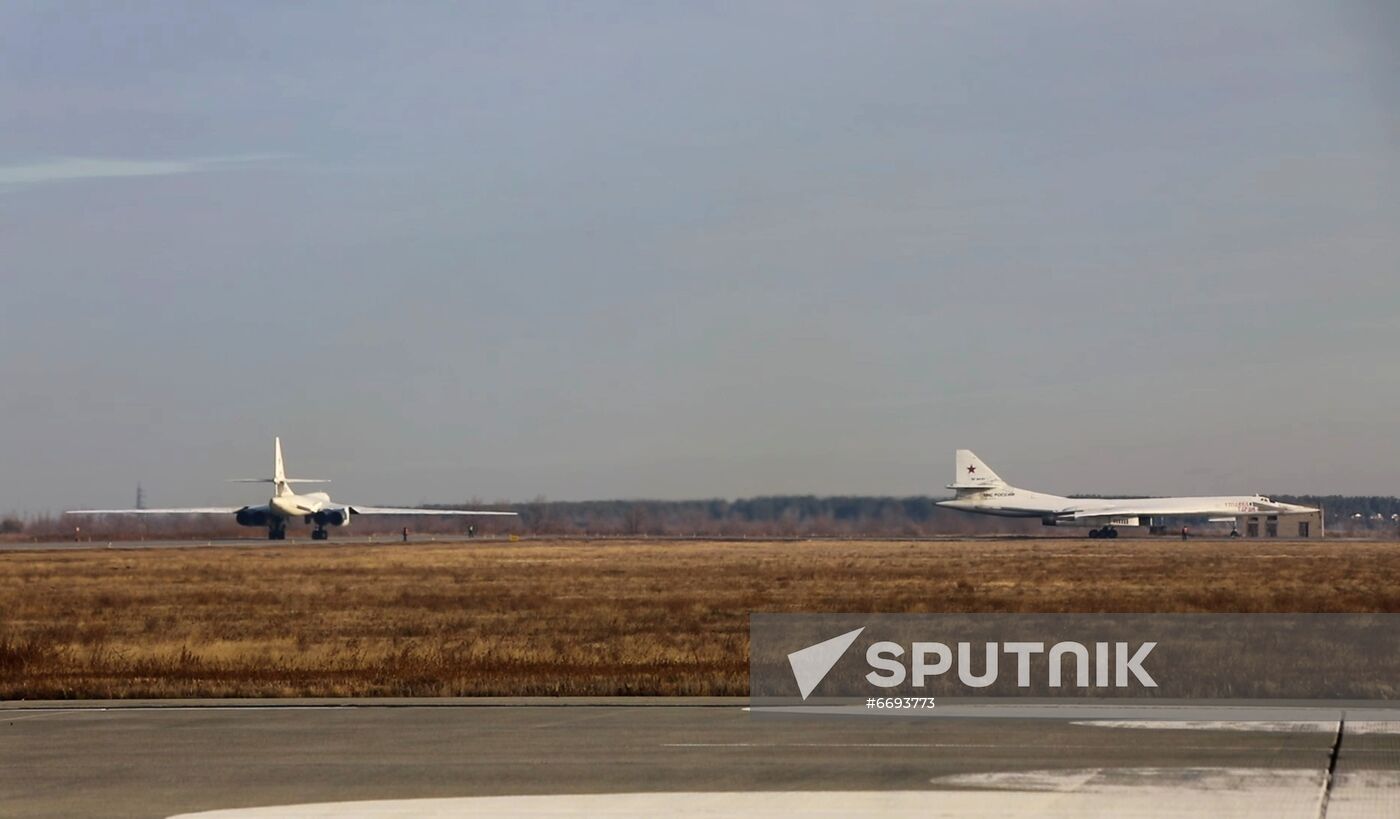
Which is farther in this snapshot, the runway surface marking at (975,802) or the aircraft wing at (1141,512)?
the aircraft wing at (1141,512)

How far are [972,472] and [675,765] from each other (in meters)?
117

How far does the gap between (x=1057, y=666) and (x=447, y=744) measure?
11200 mm

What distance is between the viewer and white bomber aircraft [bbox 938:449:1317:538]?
121 m

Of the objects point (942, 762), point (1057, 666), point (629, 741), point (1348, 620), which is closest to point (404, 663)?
point (1057, 666)

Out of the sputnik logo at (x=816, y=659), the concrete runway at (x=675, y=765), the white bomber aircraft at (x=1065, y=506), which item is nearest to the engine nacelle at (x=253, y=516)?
the white bomber aircraft at (x=1065, y=506)

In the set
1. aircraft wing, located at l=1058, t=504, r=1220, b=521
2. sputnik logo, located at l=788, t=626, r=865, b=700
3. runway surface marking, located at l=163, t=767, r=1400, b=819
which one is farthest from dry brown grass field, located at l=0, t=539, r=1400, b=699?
aircraft wing, located at l=1058, t=504, r=1220, b=521

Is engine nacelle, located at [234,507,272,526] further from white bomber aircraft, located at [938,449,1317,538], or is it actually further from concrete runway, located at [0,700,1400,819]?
concrete runway, located at [0,700,1400,819]

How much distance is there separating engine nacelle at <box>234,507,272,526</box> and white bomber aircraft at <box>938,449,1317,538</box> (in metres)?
49.8

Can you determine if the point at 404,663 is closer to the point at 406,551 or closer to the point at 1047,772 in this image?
the point at 1047,772

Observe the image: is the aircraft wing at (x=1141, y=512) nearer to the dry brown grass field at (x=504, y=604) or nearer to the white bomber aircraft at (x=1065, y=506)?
the white bomber aircraft at (x=1065, y=506)

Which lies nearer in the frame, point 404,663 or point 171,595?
point 404,663

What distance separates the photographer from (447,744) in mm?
14805

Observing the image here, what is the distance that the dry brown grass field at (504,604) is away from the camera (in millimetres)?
23078

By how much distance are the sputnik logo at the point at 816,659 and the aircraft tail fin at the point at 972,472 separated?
98569 mm
